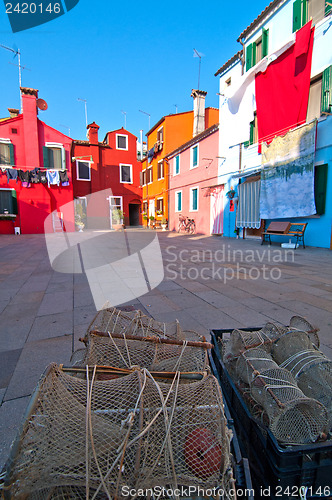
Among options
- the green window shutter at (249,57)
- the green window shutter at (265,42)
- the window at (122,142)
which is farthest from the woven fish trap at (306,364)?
the window at (122,142)

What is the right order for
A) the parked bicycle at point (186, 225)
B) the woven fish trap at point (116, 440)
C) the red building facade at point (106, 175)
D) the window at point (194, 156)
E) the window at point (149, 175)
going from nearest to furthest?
the woven fish trap at point (116, 440) → the window at point (194, 156) → the parked bicycle at point (186, 225) → the red building facade at point (106, 175) → the window at point (149, 175)

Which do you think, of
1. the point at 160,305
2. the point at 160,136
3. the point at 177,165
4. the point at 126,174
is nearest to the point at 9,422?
the point at 160,305

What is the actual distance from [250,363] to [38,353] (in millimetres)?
1824

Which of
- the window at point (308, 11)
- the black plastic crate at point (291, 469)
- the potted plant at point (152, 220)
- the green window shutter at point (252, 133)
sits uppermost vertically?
the window at point (308, 11)

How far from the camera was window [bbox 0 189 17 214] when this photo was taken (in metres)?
17.2

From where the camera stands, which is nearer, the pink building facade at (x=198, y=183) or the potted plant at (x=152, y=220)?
the pink building facade at (x=198, y=183)

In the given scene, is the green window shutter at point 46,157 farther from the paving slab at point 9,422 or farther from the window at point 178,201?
the paving slab at point 9,422

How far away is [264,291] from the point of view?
3973mm

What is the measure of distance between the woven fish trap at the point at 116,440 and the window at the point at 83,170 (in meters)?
23.5

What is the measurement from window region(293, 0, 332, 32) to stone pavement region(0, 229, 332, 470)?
8152 millimetres

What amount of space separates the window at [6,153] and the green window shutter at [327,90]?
18.4m

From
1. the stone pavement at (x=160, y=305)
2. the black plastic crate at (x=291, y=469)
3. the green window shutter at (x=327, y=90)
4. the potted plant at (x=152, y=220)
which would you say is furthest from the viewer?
the potted plant at (x=152, y=220)

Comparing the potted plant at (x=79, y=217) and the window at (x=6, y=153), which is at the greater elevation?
the window at (x=6, y=153)

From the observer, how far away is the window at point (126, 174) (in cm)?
2486
